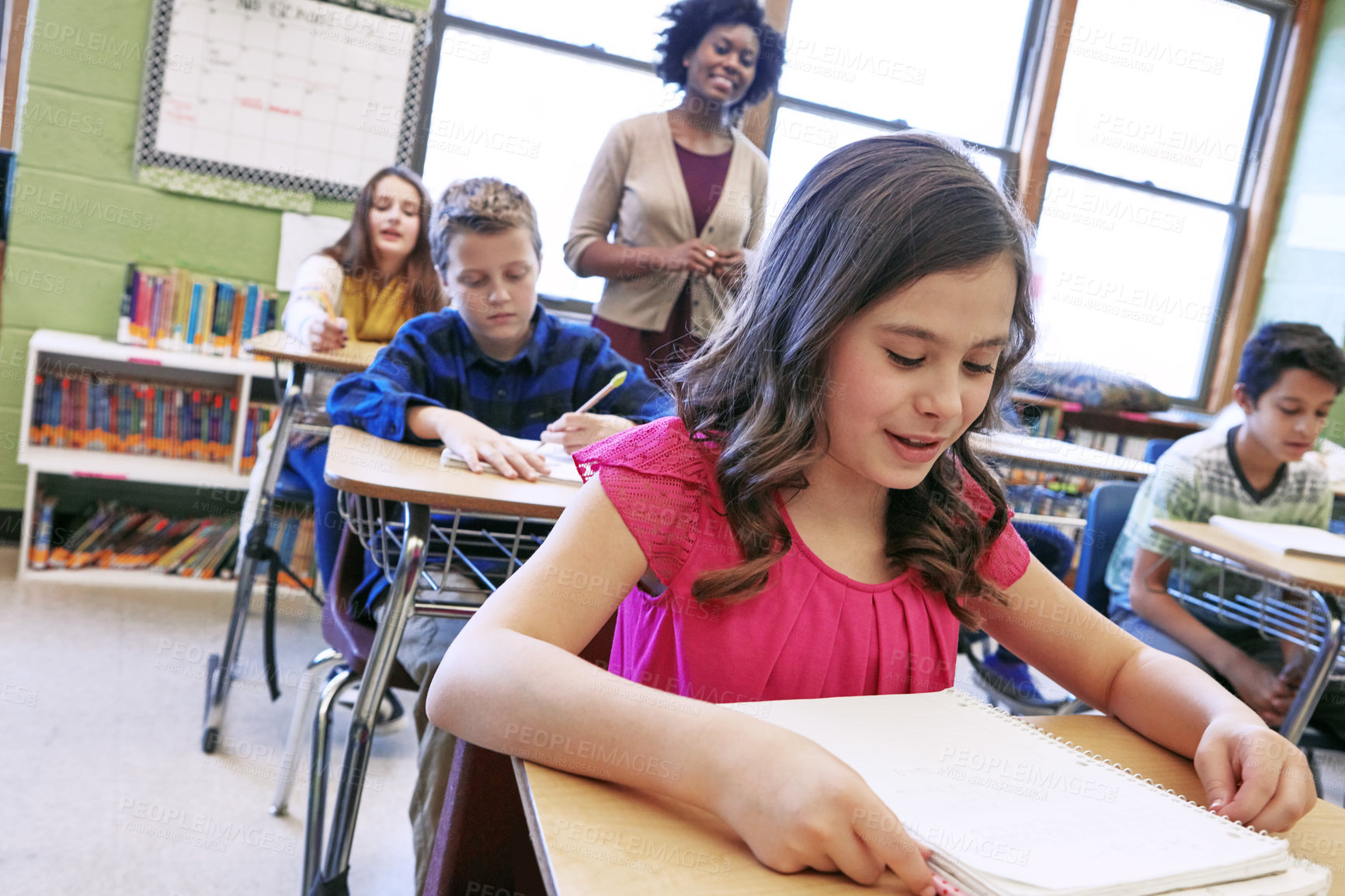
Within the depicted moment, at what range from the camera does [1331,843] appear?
25.7 inches

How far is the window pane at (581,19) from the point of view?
11.8 ft

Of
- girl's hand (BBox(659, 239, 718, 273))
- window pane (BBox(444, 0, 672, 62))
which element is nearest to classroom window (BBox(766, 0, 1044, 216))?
window pane (BBox(444, 0, 672, 62))

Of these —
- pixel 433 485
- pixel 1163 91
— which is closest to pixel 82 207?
pixel 433 485

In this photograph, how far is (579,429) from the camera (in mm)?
1529

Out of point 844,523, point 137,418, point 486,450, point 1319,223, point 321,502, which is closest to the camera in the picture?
point 844,523

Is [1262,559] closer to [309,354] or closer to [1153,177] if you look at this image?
[309,354]

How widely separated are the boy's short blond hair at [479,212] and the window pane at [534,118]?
1.77m

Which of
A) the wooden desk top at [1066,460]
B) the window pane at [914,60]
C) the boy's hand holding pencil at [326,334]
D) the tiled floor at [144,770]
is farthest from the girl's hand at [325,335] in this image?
the window pane at [914,60]

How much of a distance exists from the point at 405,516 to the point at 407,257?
1810mm

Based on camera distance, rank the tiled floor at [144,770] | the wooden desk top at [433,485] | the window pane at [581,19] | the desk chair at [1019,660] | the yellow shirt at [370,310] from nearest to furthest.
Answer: the wooden desk top at [433,485], the tiled floor at [144,770], the desk chair at [1019,660], the yellow shirt at [370,310], the window pane at [581,19]

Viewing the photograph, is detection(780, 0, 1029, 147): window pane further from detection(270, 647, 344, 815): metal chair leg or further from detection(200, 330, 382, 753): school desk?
detection(270, 647, 344, 815): metal chair leg

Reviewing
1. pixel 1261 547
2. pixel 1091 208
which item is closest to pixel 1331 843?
pixel 1261 547

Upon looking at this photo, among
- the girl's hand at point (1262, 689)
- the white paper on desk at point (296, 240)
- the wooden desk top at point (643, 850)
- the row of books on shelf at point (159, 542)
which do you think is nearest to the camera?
the wooden desk top at point (643, 850)

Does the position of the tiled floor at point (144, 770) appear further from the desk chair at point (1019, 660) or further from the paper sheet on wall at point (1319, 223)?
the paper sheet on wall at point (1319, 223)
